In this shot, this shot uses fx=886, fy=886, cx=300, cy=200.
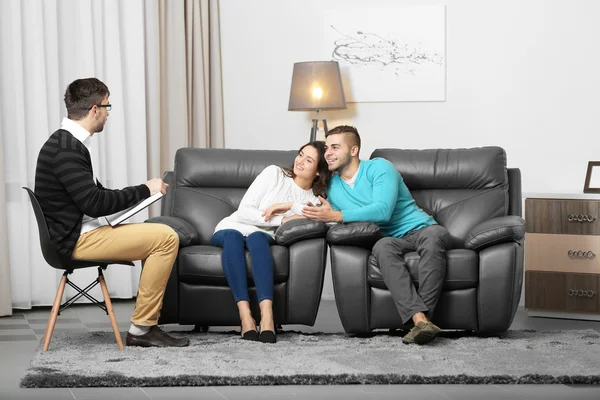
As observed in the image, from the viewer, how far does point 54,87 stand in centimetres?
537

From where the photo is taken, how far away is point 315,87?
18.1 feet

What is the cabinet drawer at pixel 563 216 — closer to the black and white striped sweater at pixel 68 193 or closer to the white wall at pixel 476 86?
the white wall at pixel 476 86

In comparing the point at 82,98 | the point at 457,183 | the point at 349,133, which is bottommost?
the point at 457,183

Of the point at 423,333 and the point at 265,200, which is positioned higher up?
the point at 265,200

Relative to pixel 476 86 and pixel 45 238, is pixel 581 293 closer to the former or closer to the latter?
pixel 476 86

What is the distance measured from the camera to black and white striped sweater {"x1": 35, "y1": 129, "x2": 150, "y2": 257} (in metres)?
3.67

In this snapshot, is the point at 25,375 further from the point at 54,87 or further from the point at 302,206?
the point at 54,87

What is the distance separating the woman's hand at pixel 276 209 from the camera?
425 cm

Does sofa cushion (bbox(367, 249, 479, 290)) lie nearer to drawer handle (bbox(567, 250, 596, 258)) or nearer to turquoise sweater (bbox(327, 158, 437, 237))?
turquoise sweater (bbox(327, 158, 437, 237))

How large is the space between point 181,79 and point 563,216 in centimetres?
257

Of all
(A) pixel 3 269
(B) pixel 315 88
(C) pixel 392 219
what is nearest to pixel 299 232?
(C) pixel 392 219

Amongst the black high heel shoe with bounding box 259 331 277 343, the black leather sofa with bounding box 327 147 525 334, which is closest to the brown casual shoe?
the black leather sofa with bounding box 327 147 525 334

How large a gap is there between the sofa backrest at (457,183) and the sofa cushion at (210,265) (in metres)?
0.92

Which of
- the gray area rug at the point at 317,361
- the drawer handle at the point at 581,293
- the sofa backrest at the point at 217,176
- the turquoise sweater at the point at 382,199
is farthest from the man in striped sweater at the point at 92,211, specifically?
the drawer handle at the point at 581,293
